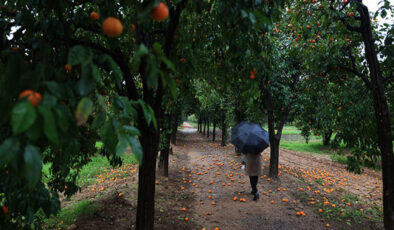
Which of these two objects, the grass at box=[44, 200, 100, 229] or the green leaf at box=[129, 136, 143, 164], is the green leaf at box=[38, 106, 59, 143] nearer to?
the green leaf at box=[129, 136, 143, 164]

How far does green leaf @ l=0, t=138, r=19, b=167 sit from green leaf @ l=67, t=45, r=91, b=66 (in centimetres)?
41

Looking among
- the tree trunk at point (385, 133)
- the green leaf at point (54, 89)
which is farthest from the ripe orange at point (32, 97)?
the tree trunk at point (385, 133)

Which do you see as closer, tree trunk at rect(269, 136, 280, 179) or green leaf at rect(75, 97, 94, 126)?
green leaf at rect(75, 97, 94, 126)

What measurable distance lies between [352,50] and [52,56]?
5.98 metres

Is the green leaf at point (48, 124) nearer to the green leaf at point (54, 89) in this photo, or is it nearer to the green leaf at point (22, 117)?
the green leaf at point (22, 117)

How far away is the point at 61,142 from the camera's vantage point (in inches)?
46.1

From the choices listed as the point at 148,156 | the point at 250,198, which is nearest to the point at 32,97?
the point at 148,156

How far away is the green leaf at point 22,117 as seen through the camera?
2.84 ft

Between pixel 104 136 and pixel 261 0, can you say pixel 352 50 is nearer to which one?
pixel 261 0

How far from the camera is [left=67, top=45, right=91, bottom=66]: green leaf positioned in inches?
44.7

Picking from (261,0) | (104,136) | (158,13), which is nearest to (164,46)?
(261,0)

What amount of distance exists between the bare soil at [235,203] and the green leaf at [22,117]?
445 centimetres

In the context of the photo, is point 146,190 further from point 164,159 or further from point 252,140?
point 164,159

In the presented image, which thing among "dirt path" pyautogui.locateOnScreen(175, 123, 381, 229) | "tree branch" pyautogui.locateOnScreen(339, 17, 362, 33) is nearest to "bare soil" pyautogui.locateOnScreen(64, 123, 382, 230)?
"dirt path" pyautogui.locateOnScreen(175, 123, 381, 229)
